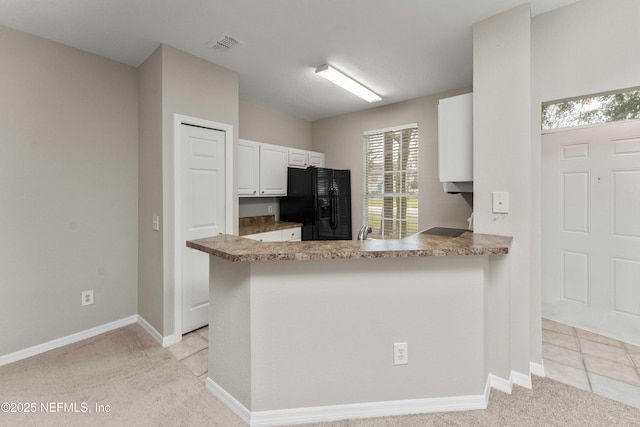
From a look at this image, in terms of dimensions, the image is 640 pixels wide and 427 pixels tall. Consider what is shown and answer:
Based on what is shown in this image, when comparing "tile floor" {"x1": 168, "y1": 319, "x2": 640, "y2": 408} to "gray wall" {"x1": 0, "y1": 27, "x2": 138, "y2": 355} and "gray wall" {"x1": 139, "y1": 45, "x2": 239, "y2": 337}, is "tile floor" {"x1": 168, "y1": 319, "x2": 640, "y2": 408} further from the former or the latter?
"gray wall" {"x1": 0, "y1": 27, "x2": 138, "y2": 355}

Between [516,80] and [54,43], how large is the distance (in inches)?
141

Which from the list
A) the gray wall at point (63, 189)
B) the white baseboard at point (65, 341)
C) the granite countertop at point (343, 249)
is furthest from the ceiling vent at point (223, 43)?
the white baseboard at point (65, 341)

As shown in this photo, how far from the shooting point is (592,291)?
270cm

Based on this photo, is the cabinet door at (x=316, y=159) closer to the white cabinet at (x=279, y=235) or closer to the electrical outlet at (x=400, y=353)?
the white cabinet at (x=279, y=235)

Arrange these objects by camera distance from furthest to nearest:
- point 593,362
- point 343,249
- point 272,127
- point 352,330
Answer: point 272,127, point 593,362, point 352,330, point 343,249

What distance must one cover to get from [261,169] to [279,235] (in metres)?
0.89

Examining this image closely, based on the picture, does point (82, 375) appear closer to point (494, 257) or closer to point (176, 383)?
point (176, 383)

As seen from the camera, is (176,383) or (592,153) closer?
(176,383)

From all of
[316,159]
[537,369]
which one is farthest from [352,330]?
[316,159]

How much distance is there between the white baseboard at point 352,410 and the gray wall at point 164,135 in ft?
4.30

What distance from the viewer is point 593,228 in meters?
2.66

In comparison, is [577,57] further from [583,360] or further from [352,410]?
[352,410]

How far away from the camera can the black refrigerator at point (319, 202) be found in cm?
395

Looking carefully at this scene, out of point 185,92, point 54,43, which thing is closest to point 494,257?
point 185,92
